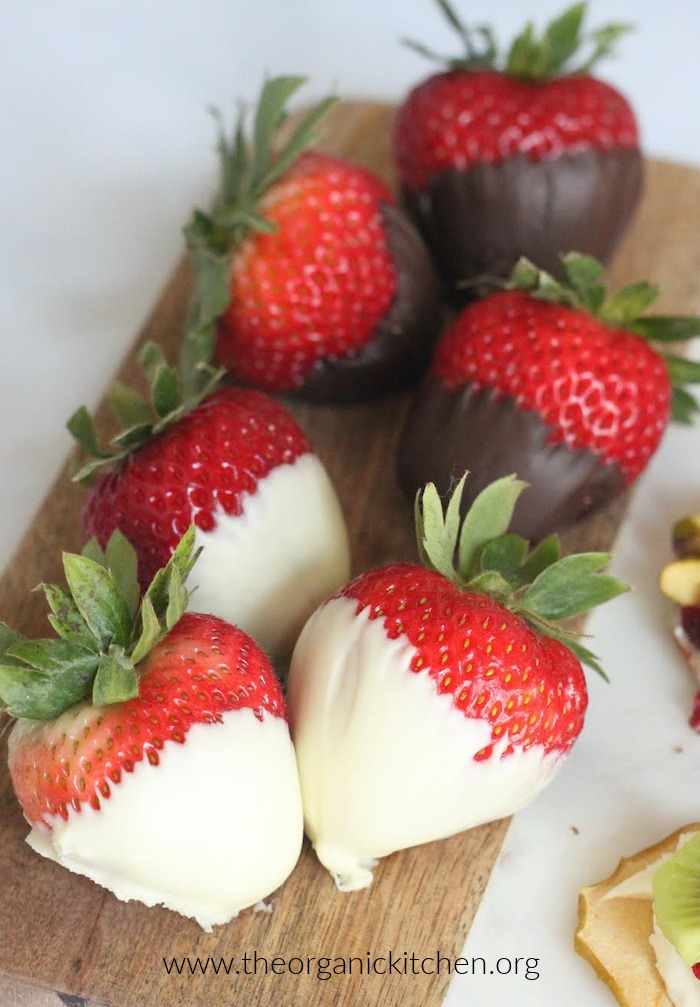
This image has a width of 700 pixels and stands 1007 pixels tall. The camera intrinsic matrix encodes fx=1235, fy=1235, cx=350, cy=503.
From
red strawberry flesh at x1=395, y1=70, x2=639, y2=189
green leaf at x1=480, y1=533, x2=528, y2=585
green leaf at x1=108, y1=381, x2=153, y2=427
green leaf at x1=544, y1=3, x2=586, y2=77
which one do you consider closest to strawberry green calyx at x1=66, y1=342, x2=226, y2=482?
green leaf at x1=108, y1=381, x2=153, y2=427

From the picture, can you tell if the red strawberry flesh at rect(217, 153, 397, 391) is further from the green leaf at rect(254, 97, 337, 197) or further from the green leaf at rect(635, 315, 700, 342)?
the green leaf at rect(635, 315, 700, 342)

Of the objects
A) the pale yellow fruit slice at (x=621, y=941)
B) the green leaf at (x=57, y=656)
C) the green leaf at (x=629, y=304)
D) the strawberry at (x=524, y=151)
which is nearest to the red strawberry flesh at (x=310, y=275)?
the strawberry at (x=524, y=151)

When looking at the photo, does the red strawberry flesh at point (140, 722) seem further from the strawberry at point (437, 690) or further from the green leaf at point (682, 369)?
the green leaf at point (682, 369)

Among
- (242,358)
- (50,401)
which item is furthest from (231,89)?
(242,358)

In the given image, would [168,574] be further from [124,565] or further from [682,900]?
[682,900]

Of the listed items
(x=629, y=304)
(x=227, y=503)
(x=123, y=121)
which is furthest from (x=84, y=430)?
(x=123, y=121)

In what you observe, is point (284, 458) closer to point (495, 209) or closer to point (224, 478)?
point (224, 478)
